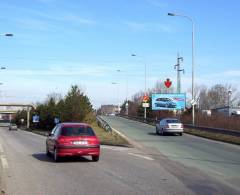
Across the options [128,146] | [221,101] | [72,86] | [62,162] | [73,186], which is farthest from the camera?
[221,101]

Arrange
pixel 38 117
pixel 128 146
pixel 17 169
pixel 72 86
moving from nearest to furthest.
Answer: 1. pixel 17 169
2. pixel 128 146
3. pixel 72 86
4. pixel 38 117

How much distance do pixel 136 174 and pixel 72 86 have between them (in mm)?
59706

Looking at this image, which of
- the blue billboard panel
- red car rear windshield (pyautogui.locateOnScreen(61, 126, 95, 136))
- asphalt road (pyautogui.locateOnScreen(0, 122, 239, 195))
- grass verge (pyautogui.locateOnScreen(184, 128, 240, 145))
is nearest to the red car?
red car rear windshield (pyautogui.locateOnScreen(61, 126, 95, 136))

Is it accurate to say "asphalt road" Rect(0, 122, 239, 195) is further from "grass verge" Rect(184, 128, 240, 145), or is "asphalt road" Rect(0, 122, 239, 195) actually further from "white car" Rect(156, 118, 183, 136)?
"white car" Rect(156, 118, 183, 136)

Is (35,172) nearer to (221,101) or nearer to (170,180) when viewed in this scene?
(170,180)

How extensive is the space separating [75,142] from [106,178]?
5552mm

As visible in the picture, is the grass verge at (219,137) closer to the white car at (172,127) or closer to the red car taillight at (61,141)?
the white car at (172,127)

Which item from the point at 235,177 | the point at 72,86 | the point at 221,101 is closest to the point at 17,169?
the point at 235,177

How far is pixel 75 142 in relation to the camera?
63.8 feet

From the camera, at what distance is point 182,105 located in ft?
249

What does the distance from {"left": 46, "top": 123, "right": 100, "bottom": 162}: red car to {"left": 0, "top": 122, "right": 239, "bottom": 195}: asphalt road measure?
415 millimetres

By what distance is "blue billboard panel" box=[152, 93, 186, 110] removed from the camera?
249 feet

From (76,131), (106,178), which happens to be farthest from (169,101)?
(106,178)

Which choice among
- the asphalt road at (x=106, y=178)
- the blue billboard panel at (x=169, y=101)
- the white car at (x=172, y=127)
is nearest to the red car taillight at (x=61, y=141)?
the asphalt road at (x=106, y=178)
